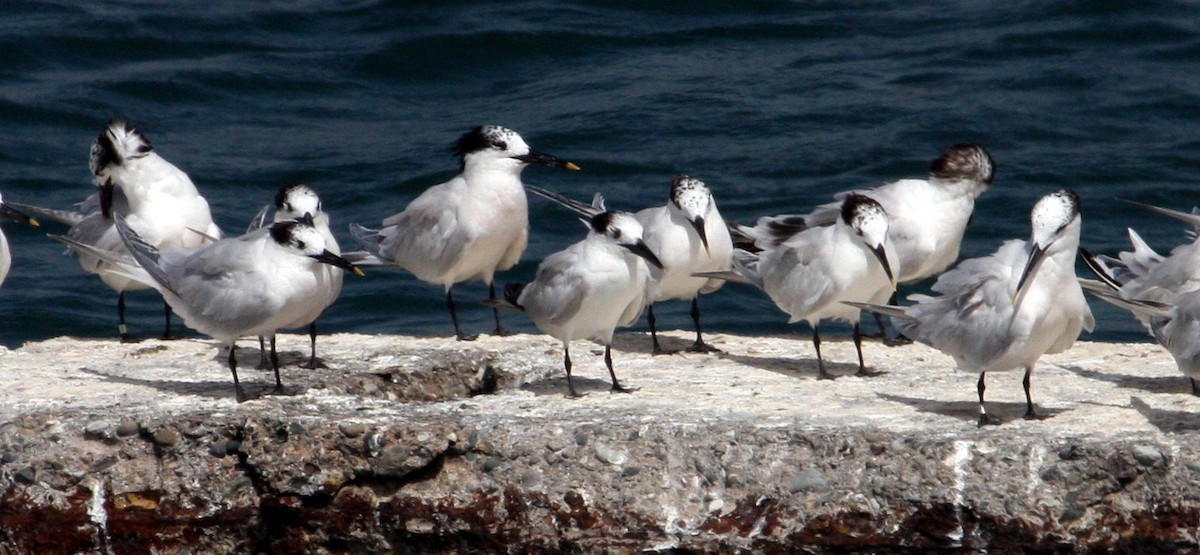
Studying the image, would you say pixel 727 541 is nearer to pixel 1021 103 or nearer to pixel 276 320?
pixel 276 320

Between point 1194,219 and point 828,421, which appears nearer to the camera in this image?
point 828,421

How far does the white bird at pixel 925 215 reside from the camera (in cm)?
795

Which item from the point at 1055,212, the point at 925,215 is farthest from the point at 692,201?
the point at 1055,212

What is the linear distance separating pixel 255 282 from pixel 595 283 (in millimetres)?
1213

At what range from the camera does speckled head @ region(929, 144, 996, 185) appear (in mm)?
8242

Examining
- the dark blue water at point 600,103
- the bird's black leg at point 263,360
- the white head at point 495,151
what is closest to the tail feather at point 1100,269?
the white head at point 495,151

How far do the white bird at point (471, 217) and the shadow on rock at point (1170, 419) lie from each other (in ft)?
10.2

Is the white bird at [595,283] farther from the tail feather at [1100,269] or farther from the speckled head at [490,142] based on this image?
the tail feather at [1100,269]

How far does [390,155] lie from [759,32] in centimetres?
399

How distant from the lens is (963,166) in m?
8.27

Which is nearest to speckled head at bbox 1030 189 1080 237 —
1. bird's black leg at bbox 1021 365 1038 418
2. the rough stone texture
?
bird's black leg at bbox 1021 365 1038 418

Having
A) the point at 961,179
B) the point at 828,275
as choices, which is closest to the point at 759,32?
the point at 961,179

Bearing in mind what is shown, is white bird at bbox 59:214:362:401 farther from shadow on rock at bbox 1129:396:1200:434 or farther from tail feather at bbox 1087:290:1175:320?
shadow on rock at bbox 1129:396:1200:434

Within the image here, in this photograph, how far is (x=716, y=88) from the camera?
15289mm
